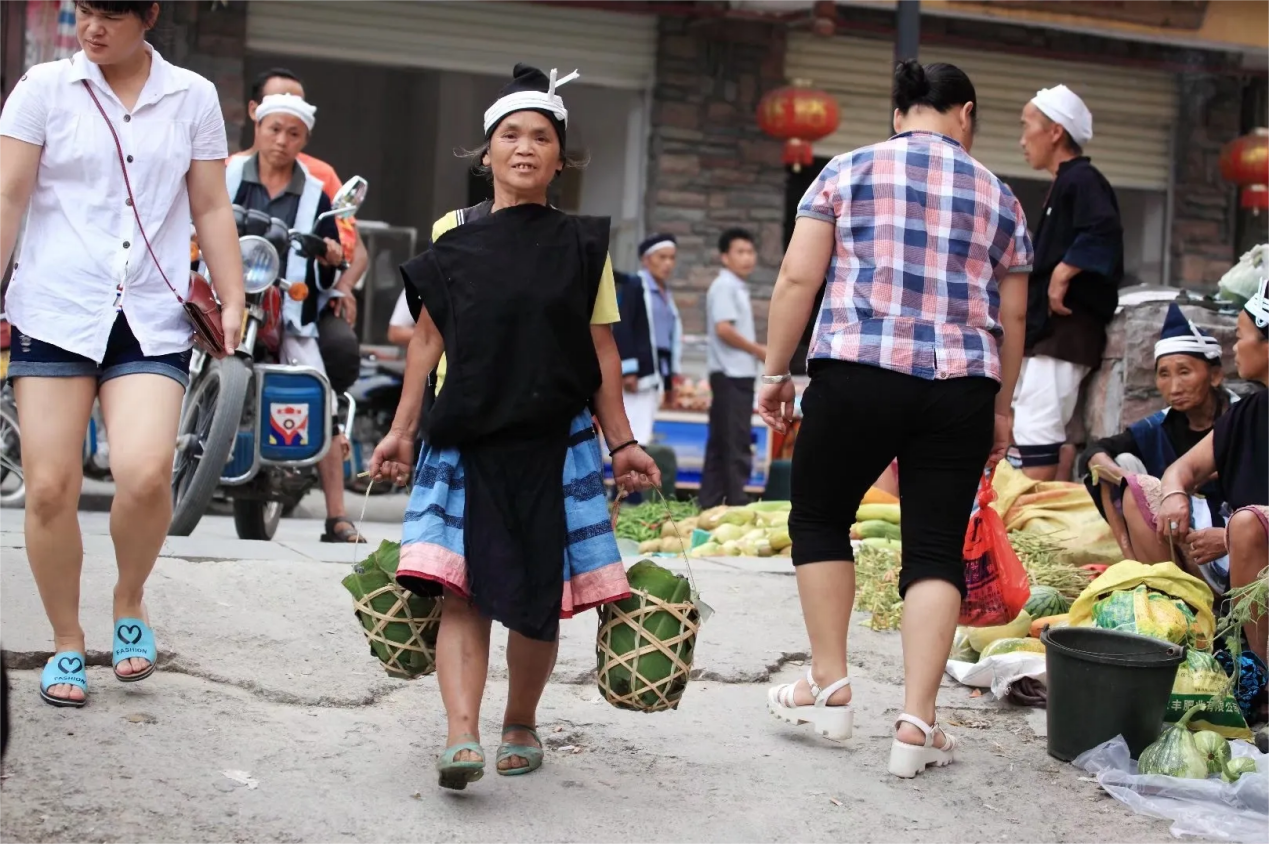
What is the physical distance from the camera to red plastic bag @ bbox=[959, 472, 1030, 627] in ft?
14.6

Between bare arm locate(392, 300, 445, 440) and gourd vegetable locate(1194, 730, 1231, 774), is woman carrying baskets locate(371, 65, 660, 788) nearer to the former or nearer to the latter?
bare arm locate(392, 300, 445, 440)

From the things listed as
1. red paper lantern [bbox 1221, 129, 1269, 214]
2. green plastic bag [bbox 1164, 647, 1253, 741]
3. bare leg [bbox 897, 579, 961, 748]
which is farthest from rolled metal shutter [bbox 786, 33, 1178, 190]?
bare leg [bbox 897, 579, 961, 748]

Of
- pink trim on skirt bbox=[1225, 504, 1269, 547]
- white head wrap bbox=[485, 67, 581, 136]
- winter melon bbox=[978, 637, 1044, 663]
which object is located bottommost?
winter melon bbox=[978, 637, 1044, 663]

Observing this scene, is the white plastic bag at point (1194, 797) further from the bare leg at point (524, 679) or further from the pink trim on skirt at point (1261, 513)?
the bare leg at point (524, 679)

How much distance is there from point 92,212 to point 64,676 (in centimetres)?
116

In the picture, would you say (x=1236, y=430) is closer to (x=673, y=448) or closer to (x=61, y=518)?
(x=61, y=518)

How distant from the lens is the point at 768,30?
1233 cm

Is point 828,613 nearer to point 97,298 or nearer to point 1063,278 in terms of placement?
point 97,298

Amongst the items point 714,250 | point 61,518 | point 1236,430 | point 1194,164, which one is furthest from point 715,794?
point 1194,164

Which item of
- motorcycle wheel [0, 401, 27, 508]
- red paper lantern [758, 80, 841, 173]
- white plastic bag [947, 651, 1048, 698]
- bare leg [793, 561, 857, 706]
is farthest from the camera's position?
red paper lantern [758, 80, 841, 173]

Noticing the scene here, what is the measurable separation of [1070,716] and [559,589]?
1.53 meters

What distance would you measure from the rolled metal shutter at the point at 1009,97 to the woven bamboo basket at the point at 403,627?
947 centimetres

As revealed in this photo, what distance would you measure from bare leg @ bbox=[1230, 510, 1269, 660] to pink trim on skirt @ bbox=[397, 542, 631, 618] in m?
1.96

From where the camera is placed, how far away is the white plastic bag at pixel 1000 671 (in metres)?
4.88
